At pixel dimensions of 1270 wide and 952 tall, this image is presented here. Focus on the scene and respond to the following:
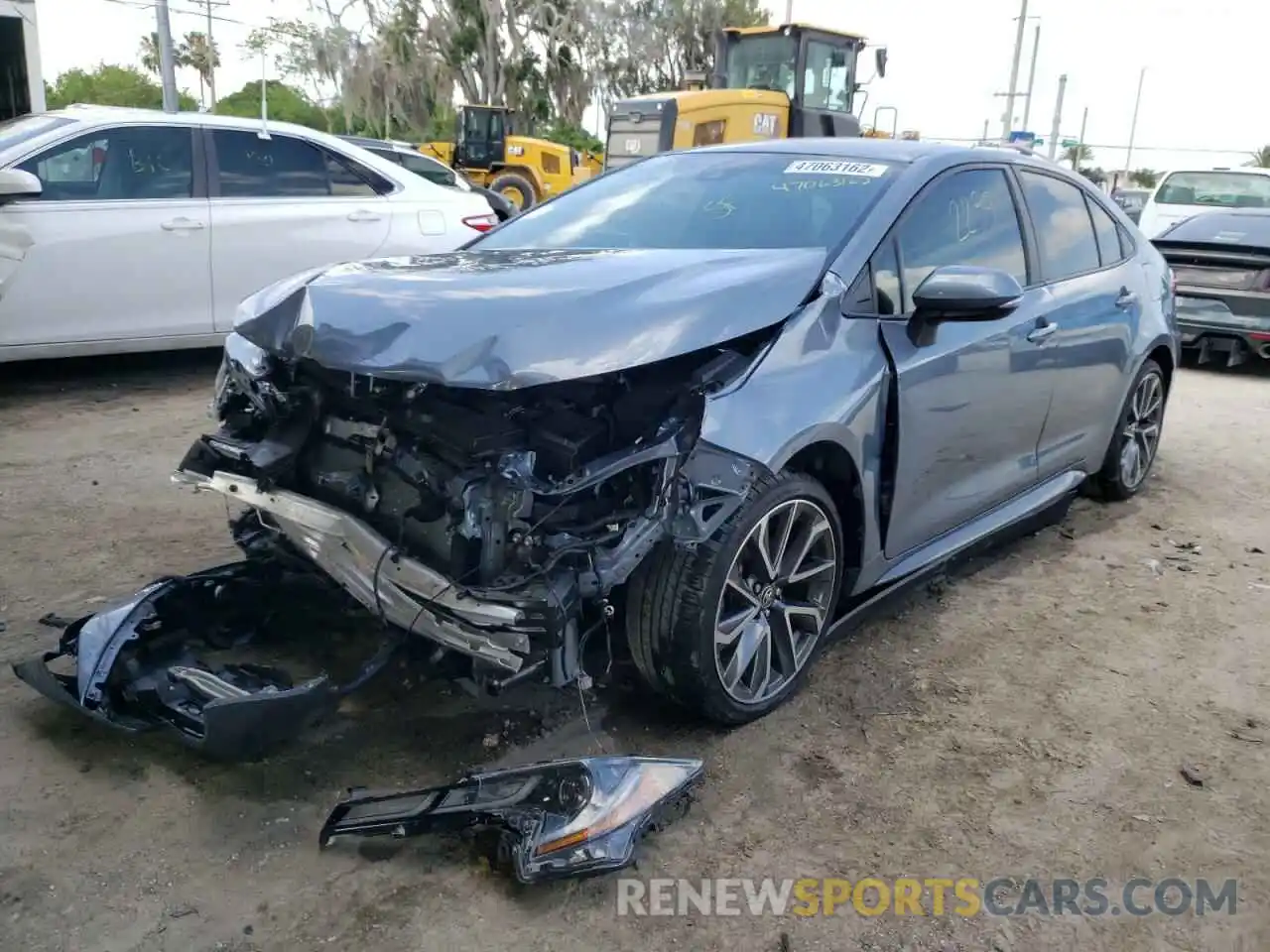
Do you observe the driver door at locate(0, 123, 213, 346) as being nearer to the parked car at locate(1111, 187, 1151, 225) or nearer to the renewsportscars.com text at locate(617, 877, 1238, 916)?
the renewsportscars.com text at locate(617, 877, 1238, 916)

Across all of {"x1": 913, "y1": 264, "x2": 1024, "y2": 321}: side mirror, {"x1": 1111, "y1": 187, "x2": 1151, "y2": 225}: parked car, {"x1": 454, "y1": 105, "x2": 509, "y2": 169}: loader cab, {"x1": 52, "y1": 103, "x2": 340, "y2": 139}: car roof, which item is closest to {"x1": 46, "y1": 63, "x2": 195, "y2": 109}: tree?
{"x1": 454, "y1": 105, "x2": 509, "y2": 169}: loader cab

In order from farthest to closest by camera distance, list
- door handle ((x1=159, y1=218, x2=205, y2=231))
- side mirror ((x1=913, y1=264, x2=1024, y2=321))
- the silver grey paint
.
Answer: door handle ((x1=159, y1=218, x2=205, y2=231)), side mirror ((x1=913, y1=264, x2=1024, y2=321)), the silver grey paint

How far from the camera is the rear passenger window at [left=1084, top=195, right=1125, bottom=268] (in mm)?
4633

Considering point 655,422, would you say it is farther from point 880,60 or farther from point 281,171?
point 880,60

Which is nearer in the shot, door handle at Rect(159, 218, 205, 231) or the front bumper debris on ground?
the front bumper debris on ground

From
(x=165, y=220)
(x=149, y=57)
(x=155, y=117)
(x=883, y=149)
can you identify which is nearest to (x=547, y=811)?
(x=883, y=149)

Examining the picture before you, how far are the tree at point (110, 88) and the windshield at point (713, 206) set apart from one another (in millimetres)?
47289

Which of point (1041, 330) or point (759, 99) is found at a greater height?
point (759, 99)

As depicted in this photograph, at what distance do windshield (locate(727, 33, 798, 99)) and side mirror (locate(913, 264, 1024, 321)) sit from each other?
10857 mm

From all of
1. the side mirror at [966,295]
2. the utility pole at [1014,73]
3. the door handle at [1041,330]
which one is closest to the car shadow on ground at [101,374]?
the side mirror at [966,295]

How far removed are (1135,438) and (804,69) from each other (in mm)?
9378

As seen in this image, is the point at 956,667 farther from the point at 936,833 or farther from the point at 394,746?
the point at 394,746

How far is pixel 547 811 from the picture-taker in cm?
241

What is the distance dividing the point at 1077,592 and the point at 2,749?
3798 millimetres
